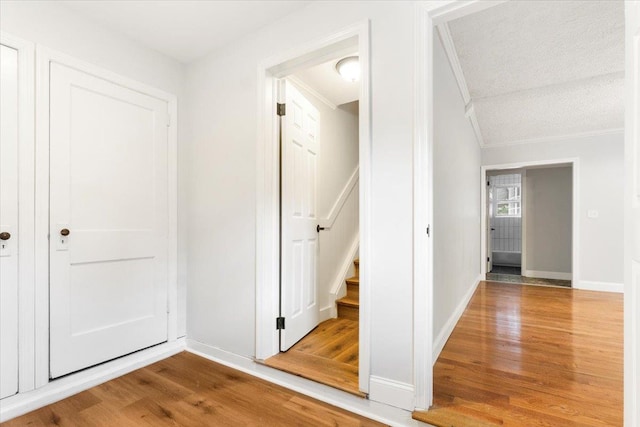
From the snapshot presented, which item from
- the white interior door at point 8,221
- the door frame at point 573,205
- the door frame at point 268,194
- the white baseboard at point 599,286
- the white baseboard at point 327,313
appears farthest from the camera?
the door frame at point 573,205

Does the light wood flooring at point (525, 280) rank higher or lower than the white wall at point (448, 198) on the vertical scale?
lower

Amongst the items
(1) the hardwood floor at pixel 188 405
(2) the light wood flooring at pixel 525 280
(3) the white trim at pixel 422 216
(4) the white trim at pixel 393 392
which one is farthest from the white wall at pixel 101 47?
(2) the light wood flooring at pixel 525 280

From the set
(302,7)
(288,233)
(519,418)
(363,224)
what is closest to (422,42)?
(302,7)

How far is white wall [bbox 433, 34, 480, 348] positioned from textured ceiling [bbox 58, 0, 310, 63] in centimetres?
123

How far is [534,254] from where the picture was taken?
19.5 feet

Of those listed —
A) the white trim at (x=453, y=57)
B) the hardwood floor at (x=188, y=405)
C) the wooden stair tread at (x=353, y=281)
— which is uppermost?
the white trim at (x=453, y=57)

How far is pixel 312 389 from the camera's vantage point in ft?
6.17

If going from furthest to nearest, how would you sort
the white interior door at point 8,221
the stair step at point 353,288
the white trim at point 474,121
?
the white trim at point 474,121, the stair step at point 353,288, the white interior door at point 8,221

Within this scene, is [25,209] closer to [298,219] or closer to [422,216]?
[298,219]

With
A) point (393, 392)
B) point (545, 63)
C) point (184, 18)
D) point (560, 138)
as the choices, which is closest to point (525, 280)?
point (560, 138)

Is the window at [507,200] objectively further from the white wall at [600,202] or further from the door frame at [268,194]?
the door frame at [268,194]

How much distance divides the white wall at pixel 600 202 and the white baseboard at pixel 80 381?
5.66 metres

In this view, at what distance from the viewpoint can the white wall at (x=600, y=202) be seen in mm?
4473

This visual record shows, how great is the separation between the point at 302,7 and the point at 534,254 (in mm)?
6188
